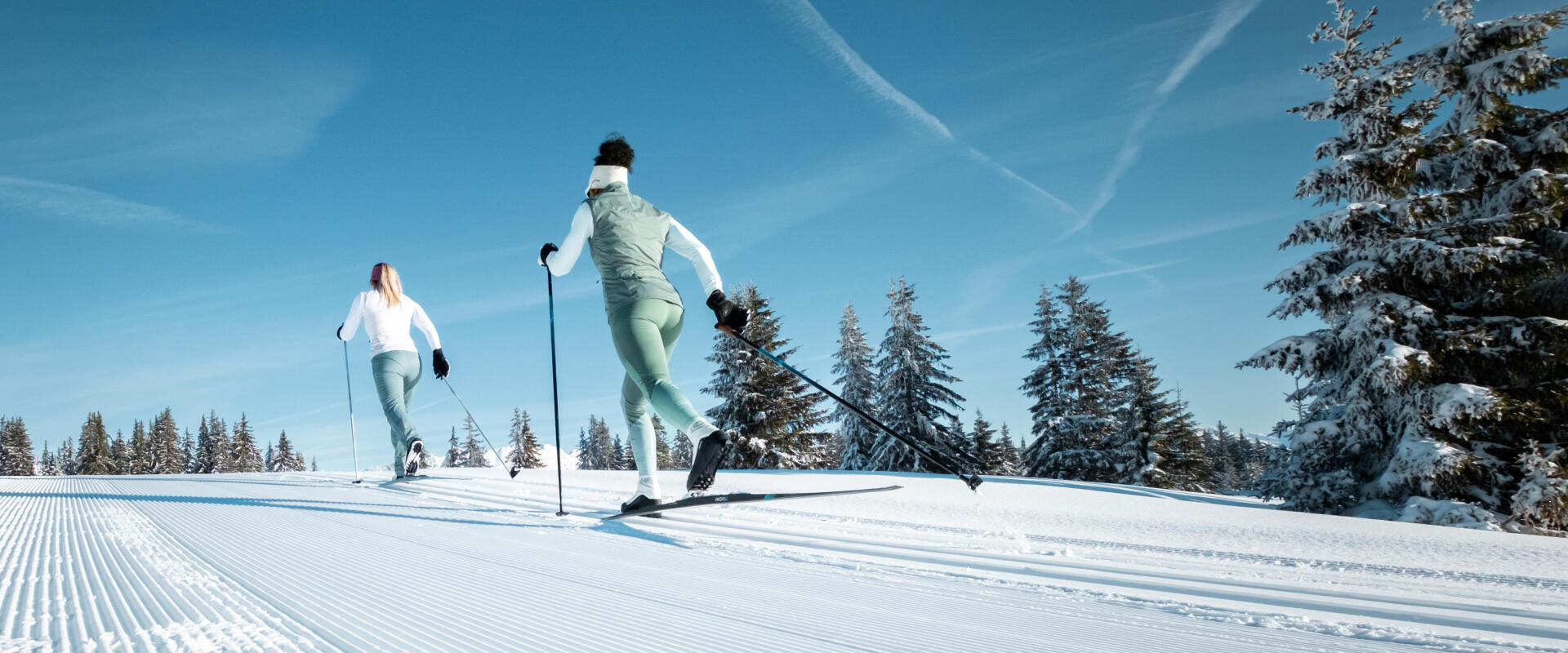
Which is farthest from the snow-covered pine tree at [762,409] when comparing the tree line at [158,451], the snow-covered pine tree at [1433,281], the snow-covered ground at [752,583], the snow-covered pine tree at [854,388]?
the tree line at [158,451]

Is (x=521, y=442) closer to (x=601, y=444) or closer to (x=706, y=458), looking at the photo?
(x=601, y=444)

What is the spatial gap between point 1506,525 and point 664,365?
10054 millimetres

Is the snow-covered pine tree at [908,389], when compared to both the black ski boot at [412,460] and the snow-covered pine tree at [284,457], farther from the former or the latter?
the snow-covered pine tree at [284,457]

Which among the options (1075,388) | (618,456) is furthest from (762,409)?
(618,456)

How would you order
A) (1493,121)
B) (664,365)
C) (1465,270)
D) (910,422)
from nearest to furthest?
1. (664,365)
2. (1465,270)
3. (1493,121)
4. (910,422)

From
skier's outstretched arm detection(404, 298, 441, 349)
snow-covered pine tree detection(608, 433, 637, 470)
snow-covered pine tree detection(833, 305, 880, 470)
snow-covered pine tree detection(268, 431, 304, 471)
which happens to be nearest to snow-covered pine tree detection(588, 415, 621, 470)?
snow-covered pine tree detection(608, 433, 637, 470)

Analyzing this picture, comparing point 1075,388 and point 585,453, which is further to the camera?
point 585,453

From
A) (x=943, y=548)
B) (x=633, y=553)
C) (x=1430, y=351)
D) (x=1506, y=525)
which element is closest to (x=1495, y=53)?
(x=1430, y=351)

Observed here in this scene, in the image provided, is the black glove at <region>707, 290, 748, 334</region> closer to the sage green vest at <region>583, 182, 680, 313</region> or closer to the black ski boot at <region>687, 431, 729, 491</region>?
the sage green vest at <region>583, 182, 680, 313</region>

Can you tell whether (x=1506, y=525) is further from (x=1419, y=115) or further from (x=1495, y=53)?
(x=1495, y=53)

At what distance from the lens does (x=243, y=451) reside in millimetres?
65375

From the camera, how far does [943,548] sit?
295 cm

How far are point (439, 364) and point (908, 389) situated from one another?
23.6 m

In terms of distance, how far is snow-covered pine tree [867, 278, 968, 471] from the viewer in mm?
27562
